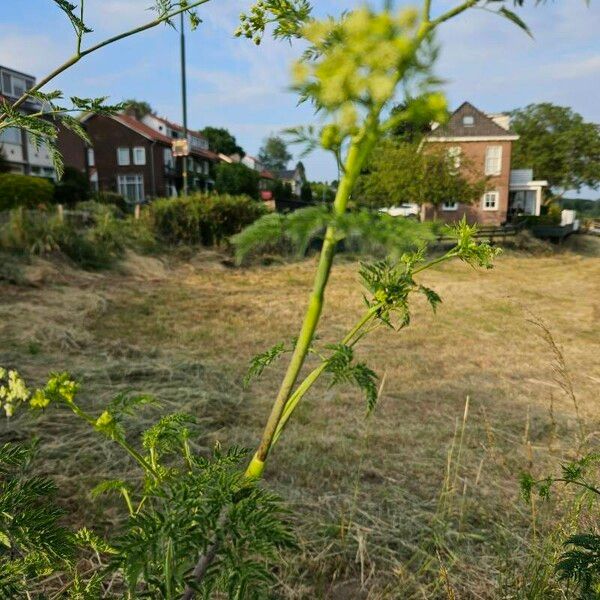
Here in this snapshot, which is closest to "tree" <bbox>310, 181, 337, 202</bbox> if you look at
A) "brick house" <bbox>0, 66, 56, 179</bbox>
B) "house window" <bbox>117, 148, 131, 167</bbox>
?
"brick house" <bbox>0, 66, 56, 179</bbox>

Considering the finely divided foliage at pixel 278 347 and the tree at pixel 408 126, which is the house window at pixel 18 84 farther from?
the tree at pixel 408 126

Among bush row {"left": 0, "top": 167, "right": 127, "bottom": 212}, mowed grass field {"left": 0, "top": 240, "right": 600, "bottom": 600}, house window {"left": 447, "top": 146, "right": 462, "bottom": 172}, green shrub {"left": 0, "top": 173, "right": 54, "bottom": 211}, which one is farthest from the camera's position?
house window {"left": 447, "top": 146, "right": 462, "bottom": 172}

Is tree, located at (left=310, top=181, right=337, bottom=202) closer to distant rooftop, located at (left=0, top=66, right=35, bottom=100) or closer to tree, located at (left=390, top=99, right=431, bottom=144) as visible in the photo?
tree, located at (left=390, top=99, right=431, bottom=144)

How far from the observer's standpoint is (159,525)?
707 mm

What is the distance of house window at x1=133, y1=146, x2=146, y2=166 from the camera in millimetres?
38844

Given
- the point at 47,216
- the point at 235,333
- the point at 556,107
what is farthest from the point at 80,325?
the point at 556,107

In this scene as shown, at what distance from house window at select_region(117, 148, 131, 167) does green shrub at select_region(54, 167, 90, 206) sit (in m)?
12.9

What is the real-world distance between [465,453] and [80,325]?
440 cm

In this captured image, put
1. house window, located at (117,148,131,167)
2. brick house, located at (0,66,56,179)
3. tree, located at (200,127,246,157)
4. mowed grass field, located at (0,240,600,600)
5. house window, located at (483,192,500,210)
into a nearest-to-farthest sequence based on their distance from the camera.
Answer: mowed grass field, located at (0,240,600,600) → house window, located at (483,192,500,210) → brick house, located at (0,66,56,179) → house window, located at (117,148,131,167) → tree, located at (200,127,246,157)

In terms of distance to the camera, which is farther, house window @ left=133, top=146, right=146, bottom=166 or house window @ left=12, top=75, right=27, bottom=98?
house window @ left=133, top=146, right=146, bottom=166

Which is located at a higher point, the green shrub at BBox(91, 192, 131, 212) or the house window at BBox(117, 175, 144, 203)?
the house window at BBox(117, 175, 144, 203)

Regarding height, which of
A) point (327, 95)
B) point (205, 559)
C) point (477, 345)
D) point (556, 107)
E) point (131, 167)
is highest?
point (556, 107)

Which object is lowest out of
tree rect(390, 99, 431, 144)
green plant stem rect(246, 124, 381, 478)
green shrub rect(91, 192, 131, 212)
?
green plant stem rect(246, 124, 381, 478)

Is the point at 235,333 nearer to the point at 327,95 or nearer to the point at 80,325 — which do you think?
the point at 80,325
